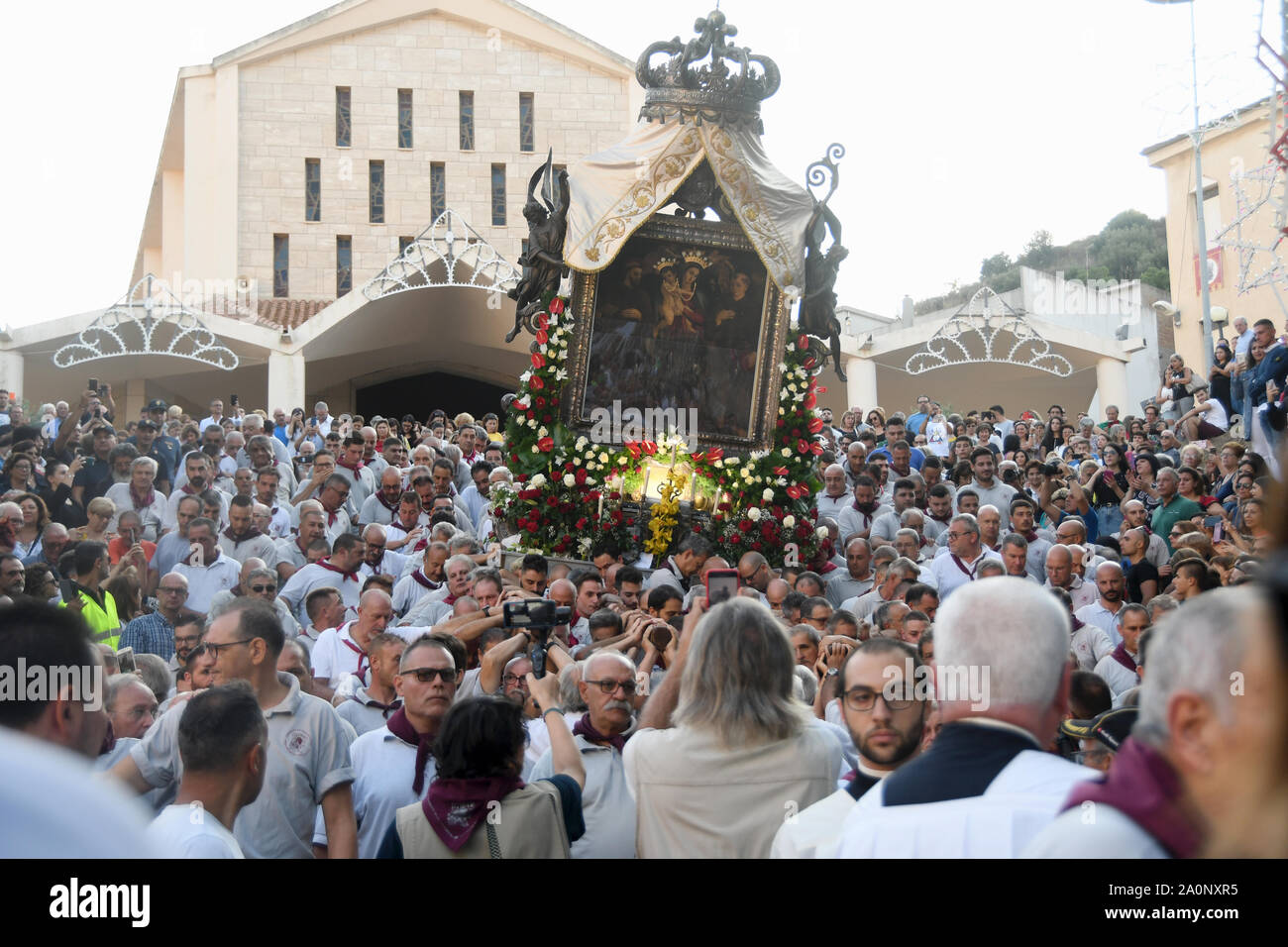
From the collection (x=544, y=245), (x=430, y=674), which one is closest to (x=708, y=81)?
(x=544, y=245)

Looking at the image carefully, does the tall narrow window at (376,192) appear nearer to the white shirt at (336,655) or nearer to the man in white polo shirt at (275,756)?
the white shirt at (336,655)

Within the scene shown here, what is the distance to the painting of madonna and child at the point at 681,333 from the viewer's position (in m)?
14.9

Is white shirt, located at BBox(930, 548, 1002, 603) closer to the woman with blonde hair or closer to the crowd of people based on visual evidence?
the crowd of people

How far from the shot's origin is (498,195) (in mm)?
41156

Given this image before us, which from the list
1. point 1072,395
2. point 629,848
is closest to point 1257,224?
point 1072,395

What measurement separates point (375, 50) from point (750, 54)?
1086 inches

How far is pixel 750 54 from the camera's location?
1480 centimetres

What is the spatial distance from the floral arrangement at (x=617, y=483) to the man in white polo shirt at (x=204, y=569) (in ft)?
11.9

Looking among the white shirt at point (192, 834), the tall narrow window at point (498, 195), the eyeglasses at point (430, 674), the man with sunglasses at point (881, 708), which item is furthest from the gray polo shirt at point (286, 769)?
the tall narrow window at point (498, 195)

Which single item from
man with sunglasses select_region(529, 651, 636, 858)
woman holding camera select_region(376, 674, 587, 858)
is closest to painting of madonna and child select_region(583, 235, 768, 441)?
man with sunglasses select_region(529, 651, 636, 858)

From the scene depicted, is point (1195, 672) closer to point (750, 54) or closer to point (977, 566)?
point (977, 566)

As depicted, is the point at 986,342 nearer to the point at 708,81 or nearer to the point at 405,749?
the point at 708,81

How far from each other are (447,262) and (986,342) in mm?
10592

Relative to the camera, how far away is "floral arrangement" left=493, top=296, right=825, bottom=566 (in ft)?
46.1
